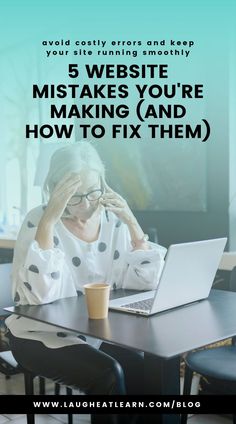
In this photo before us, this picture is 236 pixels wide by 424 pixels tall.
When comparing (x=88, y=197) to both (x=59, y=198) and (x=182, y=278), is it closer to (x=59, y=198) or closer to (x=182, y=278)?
(x=59, y=198)

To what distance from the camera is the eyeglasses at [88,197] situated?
1.15 metres

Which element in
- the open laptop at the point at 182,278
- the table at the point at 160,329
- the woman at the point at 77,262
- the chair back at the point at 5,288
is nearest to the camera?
the table at the point at 160,329

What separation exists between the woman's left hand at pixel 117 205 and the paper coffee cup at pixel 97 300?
0.84 ft

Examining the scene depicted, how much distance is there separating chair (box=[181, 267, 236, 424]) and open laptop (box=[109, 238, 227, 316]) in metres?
0.20

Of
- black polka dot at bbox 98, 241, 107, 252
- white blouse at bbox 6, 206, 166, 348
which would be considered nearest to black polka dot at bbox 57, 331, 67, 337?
white blouse at bbox 6, 206, 166, 348

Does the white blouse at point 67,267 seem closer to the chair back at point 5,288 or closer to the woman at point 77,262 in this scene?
the woman at point 77,262

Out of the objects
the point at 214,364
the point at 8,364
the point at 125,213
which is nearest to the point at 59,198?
the point at 125,213

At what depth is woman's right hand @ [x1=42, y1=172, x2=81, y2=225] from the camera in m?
1.08

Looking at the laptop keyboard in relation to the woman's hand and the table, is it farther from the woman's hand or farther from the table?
the woman's hand

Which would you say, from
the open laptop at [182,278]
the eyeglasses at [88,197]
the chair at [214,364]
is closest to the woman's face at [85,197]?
the eyeglasses at [88,197]

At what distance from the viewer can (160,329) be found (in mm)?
902

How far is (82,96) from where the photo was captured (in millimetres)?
957

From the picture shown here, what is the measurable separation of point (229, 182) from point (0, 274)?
645 mm

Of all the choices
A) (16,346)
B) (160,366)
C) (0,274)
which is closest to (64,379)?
(16,346)
